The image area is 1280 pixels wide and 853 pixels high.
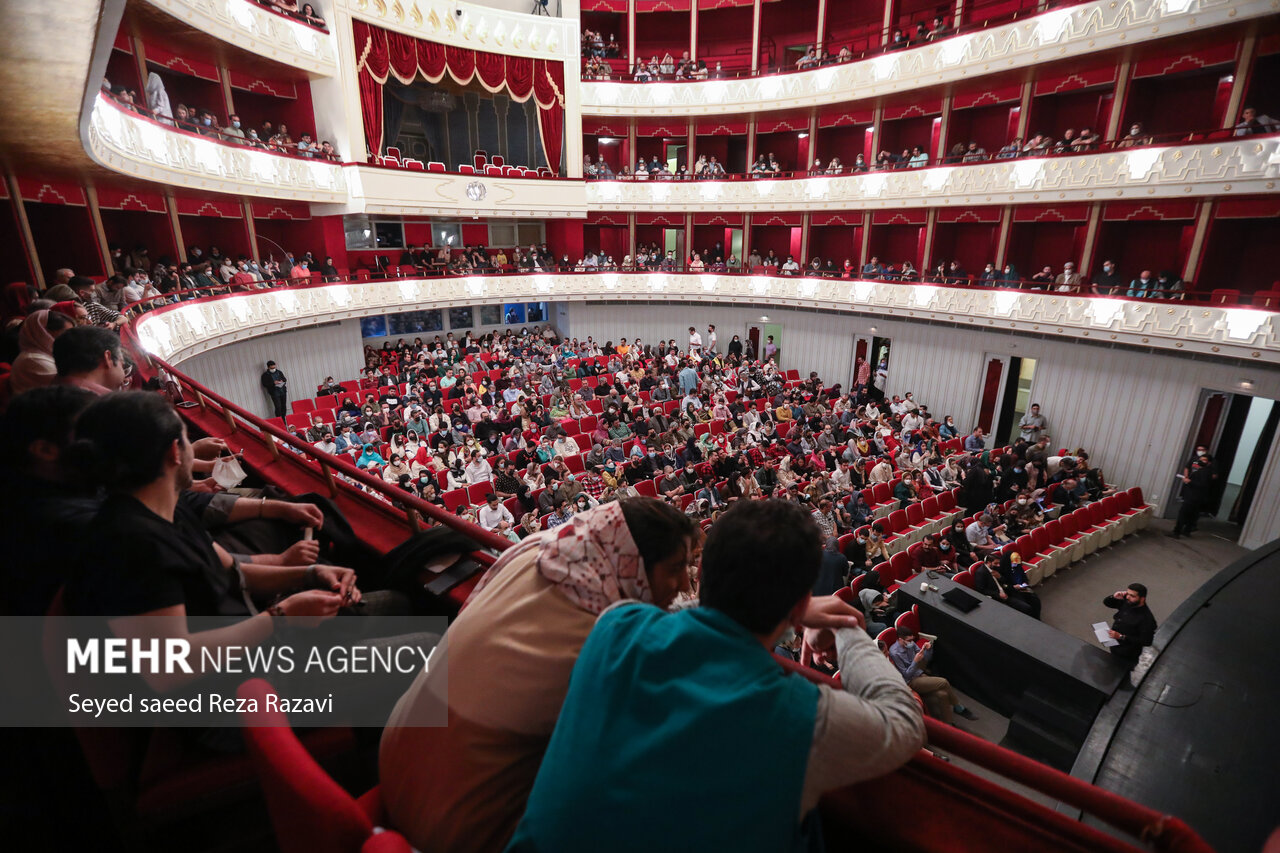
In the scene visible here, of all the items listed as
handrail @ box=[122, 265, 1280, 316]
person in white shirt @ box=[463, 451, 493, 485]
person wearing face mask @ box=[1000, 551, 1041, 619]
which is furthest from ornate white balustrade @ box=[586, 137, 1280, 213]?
person in white shirt @ box=[463, 451, 493, 485]

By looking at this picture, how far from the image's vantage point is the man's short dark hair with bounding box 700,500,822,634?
121 cm

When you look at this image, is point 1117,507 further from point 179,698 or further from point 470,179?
point 470,179

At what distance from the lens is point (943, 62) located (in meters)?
12.7

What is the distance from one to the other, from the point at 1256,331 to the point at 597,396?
10.9m

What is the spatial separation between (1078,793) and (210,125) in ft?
49.4

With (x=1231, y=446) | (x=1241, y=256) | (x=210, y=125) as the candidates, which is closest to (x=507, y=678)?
(x=210, y=125)

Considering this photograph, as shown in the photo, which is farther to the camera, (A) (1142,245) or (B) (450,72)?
(B) (450,72)

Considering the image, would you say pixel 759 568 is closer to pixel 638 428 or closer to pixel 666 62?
pixel 638 428

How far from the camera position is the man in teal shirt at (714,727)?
103 centimetres

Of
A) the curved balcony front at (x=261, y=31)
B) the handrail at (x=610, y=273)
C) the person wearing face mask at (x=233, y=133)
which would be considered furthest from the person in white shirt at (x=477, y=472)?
the curved balcony front at (x=261, y=31)

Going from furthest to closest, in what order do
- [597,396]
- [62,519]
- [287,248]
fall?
[287,248] → [597,396] → [62,519]

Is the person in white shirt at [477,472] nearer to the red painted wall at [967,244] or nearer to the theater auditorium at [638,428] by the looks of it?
the theater auditorium at [638,428]

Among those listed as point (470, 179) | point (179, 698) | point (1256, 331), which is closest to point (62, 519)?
point (179, 698)

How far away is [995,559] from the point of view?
759cm
